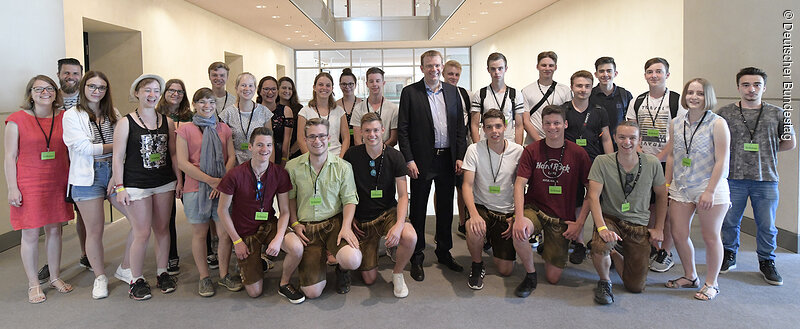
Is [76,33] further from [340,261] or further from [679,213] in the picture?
[679,213]

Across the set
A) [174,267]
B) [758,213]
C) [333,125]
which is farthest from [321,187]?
[758,213]

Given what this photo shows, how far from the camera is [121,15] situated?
24.8ft

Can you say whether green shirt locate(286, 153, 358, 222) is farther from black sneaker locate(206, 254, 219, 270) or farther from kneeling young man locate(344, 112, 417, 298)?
black sneaker locate(206, 254, 219, 270)

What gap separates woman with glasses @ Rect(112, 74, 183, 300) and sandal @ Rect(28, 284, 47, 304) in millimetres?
573

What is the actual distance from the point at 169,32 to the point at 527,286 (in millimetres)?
8170

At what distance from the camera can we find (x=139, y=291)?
339 cm

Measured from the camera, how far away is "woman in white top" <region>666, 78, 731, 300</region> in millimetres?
3268

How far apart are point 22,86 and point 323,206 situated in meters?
3.65

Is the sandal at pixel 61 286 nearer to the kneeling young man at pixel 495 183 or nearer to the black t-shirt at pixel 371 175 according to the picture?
the black t-shirt at pixel 371 175

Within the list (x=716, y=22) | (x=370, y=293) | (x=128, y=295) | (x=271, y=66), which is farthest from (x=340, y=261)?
(x=271, y=66)

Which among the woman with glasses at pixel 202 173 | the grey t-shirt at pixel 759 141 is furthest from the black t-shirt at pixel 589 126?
the woman with glasses at pixel 202 173

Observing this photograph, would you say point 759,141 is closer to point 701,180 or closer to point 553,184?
point 701,180

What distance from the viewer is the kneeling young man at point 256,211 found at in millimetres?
3309

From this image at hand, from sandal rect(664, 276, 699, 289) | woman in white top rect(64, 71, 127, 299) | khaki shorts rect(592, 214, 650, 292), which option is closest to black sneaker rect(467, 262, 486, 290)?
khaki shorts rect(592, 214, 650, 292)
